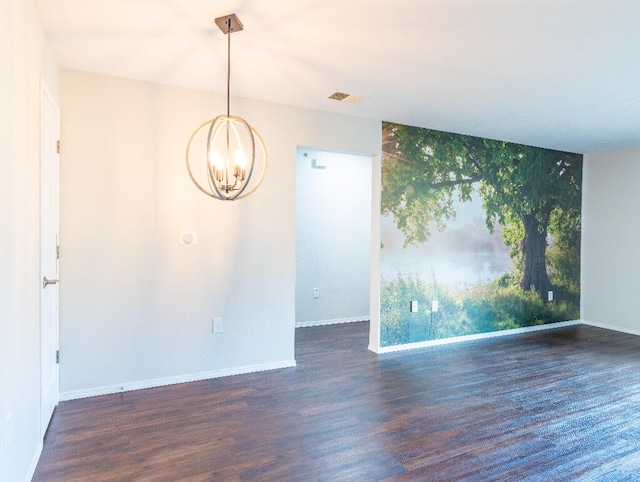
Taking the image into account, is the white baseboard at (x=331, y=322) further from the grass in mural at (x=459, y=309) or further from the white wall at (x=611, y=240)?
the white wall at (x=611, y=240)

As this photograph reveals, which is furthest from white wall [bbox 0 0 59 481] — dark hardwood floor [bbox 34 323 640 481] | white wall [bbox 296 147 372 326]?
white wall [bbox 296 147 372 326]

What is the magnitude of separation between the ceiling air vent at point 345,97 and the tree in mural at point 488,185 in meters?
0.75

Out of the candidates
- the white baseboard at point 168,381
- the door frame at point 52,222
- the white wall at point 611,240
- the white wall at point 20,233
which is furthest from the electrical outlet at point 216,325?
the white wall at point 611,240

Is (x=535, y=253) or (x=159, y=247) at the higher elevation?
(x=159, y=247)

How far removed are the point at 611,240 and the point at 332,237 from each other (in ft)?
12.6

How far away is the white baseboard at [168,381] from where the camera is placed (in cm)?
303

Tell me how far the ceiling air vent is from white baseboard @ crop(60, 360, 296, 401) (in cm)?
243

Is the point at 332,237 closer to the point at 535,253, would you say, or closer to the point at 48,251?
the point at 535,253

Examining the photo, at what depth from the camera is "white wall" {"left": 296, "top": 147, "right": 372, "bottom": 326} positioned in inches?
213

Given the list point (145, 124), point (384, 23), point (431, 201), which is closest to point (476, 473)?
point (384, 23)

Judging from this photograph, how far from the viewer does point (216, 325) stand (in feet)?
11.4

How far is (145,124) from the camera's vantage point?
126 inches

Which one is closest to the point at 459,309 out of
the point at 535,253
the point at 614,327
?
the point at 535,253

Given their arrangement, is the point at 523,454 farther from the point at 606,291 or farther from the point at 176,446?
the point at 606,291
